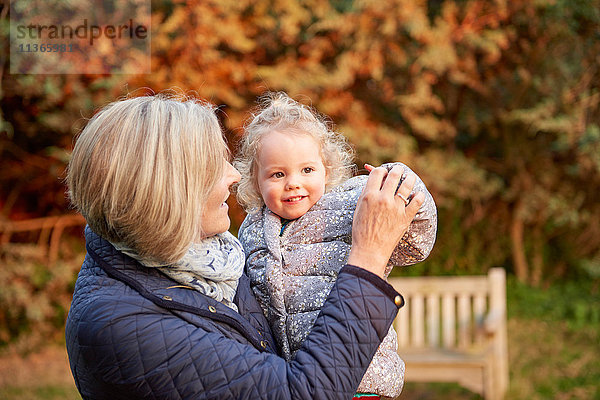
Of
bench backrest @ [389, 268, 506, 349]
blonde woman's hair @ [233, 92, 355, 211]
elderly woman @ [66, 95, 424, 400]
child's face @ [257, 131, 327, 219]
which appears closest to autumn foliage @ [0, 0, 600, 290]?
bench backrest @ [389, 268, 506, 349]

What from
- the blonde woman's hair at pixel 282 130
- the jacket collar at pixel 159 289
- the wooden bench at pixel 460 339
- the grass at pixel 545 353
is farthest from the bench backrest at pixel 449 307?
the jacket collar at pixel 159 289

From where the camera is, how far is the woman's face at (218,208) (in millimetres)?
1540

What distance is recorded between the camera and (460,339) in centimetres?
504

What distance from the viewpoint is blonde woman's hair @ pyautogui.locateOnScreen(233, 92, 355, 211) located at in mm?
1809

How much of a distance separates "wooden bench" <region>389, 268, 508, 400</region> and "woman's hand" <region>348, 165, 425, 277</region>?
3.35m

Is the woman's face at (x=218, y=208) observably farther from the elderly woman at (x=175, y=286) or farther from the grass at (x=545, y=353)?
the grass at (x=545, y=353)

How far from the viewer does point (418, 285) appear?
17.4 ft

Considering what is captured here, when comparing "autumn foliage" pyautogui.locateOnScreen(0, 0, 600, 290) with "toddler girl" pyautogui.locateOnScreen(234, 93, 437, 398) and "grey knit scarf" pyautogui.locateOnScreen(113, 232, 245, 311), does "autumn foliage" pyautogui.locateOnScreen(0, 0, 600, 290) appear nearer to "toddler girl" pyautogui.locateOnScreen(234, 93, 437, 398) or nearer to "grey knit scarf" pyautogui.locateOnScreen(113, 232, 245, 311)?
"toddler girl" pyautogui.locateOnScreen(234, 93, 437, 398)

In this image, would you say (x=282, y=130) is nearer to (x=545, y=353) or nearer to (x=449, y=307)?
(x=449, y=307)

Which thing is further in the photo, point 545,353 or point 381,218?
point 545,353

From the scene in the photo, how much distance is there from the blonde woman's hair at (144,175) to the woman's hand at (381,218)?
386 millimetres

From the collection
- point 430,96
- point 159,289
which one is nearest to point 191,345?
point 159,289

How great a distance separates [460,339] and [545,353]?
1.46 meters

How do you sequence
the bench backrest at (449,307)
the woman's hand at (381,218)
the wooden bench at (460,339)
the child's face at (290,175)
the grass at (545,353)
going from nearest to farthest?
Result: the woman's hand at (381,218), the child's face at (290,175), the wooden bench at (460,339), the bench backrest at (449,307), the grass at (545,353)
